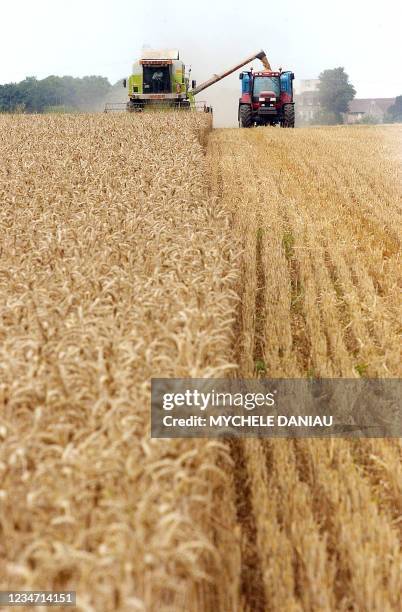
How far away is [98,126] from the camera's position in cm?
2127

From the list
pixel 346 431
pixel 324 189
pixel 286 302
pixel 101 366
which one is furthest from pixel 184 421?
pixel 324 189

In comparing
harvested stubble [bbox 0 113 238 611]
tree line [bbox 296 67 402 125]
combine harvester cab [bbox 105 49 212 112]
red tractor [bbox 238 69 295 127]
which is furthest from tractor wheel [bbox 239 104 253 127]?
tree line [bbox 296 67 402 125]

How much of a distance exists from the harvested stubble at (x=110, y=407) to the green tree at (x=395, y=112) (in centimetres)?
11555

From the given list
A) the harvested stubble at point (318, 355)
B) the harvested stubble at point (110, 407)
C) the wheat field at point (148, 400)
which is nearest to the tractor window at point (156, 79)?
the harvested stubble at point (318, 355)

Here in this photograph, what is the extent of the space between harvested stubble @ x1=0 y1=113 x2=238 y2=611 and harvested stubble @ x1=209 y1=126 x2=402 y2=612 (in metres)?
0.39

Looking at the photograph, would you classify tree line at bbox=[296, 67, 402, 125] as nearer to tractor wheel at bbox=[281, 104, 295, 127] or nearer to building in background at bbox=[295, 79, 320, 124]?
building in background at bbox=[295, 79, 320, 124]

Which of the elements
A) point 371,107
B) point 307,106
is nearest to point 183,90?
point 307,106

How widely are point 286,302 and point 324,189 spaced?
6.59m

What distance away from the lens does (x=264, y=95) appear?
2647 cm

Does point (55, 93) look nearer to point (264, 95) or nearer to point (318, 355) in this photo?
point (264, 95)

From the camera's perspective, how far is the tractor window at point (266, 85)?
26.6m

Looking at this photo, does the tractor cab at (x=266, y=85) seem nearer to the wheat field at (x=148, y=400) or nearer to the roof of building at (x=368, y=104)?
the wheat field at (x=148, y=400)

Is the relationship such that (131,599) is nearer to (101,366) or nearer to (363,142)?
(101,366)

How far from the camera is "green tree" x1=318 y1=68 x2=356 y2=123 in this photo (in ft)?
311
